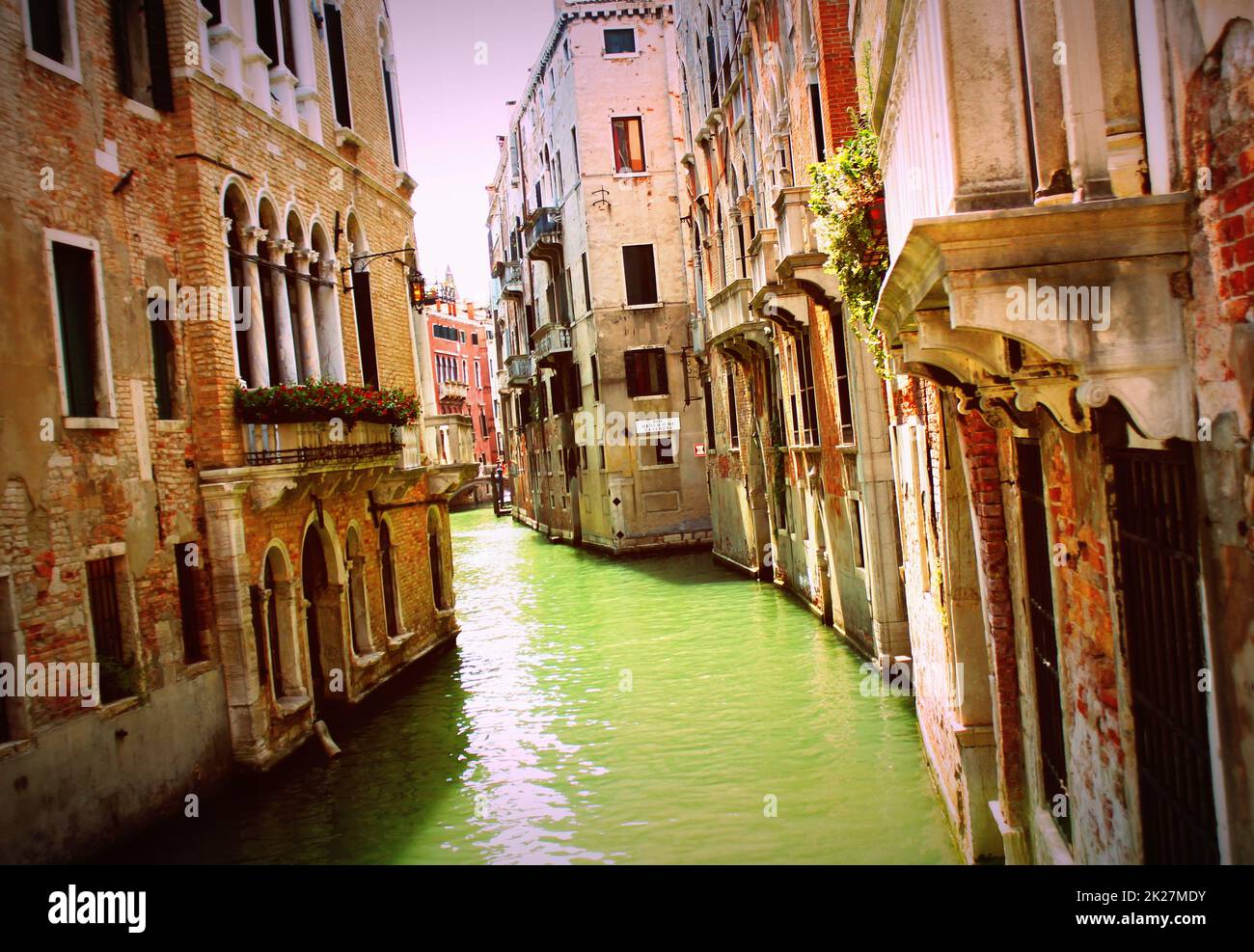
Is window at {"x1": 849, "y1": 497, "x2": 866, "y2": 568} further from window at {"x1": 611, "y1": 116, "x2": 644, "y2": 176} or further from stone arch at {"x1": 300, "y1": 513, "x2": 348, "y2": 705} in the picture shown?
window at {"x1": 611, "y1": 116, "x2": 644, "y2": 176}

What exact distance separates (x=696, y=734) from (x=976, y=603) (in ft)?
16.0

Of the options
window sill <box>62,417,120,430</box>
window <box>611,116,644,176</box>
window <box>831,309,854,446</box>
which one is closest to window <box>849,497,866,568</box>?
window <box>831,309,854,446</box>

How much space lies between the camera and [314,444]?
11.5 metres

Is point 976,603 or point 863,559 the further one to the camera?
point 863,559

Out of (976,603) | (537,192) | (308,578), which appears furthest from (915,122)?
(537,192)

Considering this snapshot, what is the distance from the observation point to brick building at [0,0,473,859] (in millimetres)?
7973

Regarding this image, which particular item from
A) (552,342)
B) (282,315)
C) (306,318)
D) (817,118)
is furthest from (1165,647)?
(552,342)

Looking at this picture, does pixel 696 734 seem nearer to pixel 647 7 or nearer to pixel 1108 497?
pixel 1108 497

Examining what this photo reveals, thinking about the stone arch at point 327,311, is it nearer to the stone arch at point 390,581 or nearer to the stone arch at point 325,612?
the stone arch at point 325,612

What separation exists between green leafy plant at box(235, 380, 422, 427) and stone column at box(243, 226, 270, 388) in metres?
0.48

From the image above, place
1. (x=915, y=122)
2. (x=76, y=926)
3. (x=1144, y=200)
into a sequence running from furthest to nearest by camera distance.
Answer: (x=915, y=122) < (x=1144, y=200) < (x=76, y=926)

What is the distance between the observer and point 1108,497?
3545 millimetres

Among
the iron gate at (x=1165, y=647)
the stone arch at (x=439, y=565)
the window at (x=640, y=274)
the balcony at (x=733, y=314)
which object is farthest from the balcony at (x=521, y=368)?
the iron gate at (x=1165, y=647)

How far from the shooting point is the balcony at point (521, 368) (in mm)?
37406
